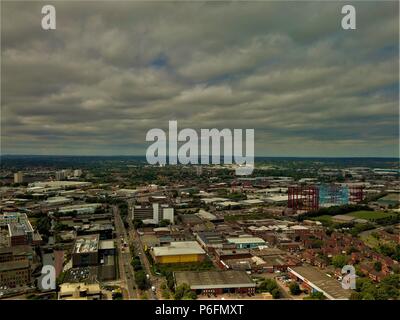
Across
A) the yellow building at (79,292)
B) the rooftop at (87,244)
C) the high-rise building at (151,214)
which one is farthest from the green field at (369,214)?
the yellow building at (79,292)

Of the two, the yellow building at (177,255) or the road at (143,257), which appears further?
the yellow building at (177,255)

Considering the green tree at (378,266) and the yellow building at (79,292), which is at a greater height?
the yellow building at (79,292)

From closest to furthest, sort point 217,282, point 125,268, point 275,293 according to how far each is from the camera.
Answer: point 275,293, point 217,282, point 125,268

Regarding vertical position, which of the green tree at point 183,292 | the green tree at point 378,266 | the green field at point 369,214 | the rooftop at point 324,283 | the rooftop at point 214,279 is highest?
the green tree at point 183,292

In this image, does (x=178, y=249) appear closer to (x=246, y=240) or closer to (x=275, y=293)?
(x=246, y=240)

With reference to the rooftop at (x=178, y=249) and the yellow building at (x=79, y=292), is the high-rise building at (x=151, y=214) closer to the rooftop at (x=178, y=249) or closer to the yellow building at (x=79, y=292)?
the rooftop at (x=178, y=249)

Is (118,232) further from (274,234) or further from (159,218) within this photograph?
(274,234)

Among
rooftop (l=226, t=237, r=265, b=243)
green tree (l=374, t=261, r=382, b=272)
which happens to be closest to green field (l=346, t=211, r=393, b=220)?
rooftop (l=226, t=237, r=265, b=243)

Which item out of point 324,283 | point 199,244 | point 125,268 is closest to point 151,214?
point 199,244
